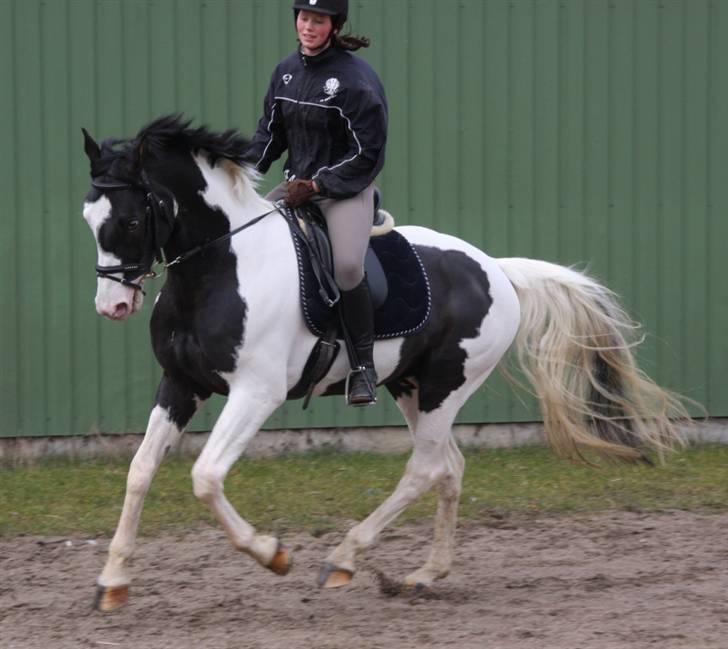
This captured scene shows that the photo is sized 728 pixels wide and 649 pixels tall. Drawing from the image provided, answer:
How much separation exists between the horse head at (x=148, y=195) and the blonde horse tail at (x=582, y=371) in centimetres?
183

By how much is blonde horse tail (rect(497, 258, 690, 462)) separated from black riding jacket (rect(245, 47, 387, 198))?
4.24ft

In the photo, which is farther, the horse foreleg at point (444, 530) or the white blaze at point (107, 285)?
the horse foreleg at point (444, 530)

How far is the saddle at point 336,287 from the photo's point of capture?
19.6 ft

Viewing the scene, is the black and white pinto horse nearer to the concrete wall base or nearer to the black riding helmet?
the black riding helmet

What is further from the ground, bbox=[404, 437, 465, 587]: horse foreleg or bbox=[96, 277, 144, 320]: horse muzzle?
bbox=[96, 277, 144, 320]: horse muzzle

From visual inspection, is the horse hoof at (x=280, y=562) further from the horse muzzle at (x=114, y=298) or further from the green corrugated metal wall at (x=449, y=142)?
the green corrugated metal wall at (x=449, y=142)

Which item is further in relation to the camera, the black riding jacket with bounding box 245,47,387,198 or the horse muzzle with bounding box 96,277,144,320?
the black riding jacket with bounding box 245,47,387,198

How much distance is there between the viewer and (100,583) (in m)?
5.85

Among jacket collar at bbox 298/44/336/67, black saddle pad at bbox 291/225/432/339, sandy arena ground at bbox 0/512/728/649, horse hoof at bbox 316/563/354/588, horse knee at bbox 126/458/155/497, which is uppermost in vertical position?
jacket collar at bbox 298/44/336/67

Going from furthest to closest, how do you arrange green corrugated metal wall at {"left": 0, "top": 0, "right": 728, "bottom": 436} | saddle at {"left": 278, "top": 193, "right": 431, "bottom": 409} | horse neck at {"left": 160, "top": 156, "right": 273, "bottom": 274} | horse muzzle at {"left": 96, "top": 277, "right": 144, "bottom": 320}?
green corrugated metal wall at {"left": 0, "top": 0, "right": 728, "bottom": 436} < saddle at {"left": 278, "top": 193, "right": 431, "bottom": 409} < horse neck at {"left": 160, "top": 156, "right": 273, "bottom": 274} < horse muzzle at {"left": 96, "top": 277, "right": 144, "bottom": 320}

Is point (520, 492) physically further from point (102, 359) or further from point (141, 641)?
point (141, 641)

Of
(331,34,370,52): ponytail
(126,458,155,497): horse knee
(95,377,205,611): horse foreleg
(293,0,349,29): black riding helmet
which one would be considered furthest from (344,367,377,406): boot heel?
(293,0,349,29): black riding helmet

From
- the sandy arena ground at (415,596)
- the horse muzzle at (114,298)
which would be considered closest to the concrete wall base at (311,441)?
the sandy arena ground at (415,596)

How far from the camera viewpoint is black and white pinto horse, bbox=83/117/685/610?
5.62 m
